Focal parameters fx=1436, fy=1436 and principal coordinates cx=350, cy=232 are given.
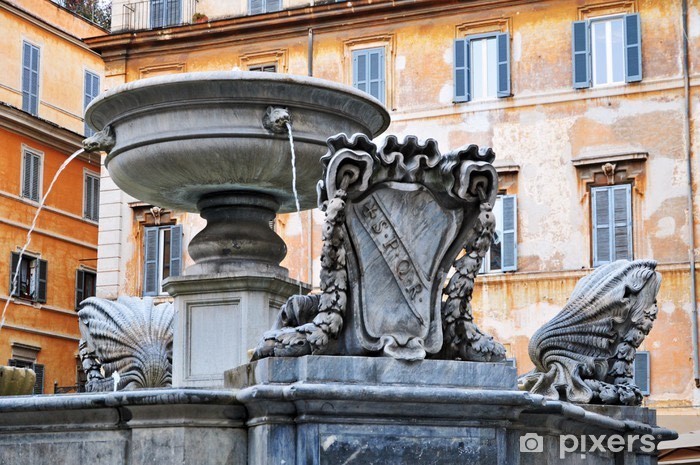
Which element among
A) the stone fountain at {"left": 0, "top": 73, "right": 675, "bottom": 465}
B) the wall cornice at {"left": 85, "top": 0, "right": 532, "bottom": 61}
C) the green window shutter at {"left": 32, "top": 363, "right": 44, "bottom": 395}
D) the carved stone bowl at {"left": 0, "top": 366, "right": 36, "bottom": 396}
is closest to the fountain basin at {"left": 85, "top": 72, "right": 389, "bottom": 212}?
the stone fountain at {"left": 0, "top": 73, "right": 675, "bottom": 465}

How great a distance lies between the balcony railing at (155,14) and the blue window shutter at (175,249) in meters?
4.49

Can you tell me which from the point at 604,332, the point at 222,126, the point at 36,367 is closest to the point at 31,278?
the point at 36,367

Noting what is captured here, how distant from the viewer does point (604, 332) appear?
7895mm

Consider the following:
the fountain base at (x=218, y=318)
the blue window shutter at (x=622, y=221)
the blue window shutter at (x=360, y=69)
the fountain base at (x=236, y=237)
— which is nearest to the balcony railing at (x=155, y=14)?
the blue window shutter at (x=360, y=69)

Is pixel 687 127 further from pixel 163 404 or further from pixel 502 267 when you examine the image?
pixel 163 404

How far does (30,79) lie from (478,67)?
12561 mm

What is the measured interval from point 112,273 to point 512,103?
9.41 metres

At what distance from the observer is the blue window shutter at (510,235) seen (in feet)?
88.9

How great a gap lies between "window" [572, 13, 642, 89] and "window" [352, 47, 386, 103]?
155 inches

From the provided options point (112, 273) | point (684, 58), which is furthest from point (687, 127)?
point (112, 273)

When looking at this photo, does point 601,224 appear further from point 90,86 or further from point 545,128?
point 90,86

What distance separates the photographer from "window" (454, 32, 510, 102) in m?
27.9

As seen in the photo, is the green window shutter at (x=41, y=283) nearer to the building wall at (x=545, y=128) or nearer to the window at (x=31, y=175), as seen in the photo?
the window at (x=31, y=175)

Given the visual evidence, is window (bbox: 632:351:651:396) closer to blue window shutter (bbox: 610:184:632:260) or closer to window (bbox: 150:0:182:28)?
blue window shutter (bbox: 610:184:632:260)
